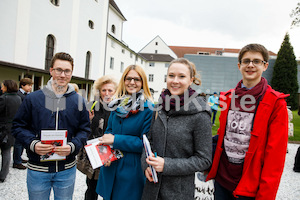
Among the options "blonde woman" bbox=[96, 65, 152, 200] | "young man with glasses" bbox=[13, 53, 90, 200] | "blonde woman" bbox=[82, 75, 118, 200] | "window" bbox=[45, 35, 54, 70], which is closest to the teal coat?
"blonde woman" bbox=[96, 65, 152, 200]

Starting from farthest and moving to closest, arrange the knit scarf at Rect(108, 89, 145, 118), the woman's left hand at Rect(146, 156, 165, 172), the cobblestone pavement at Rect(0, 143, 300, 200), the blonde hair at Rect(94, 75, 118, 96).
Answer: the cobblestone pavement at Rect(0, 143, 300, 200) < the blonde hair at Rect(94, 75, 118, 96) < the knit scarf at Rect(108, 89, 145, 118) < the woman's left hand at Rect(146, 156, 165, 172)

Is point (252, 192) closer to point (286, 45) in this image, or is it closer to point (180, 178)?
point (180, 178)

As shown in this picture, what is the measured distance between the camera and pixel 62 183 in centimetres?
233

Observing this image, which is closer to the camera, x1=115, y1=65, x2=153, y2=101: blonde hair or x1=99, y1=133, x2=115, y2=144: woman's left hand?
x1=99, y1=133, x2=115, y2=144: woman's left hand

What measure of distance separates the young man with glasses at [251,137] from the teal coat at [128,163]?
79 cm

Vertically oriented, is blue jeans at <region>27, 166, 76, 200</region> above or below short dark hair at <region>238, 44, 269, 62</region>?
below

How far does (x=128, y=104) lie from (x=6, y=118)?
3940 mm

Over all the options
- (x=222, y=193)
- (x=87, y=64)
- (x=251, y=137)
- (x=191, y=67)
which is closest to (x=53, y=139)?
(x=191, y=67)

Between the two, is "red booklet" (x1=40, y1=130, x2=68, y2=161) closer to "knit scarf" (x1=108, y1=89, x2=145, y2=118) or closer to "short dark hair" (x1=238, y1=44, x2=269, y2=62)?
"knit scarf" (x1=108, y1=89, x2=145, y2=118)

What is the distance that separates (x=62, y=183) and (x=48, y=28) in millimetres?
18112

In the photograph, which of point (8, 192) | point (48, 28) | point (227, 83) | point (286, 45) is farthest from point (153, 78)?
point (8, 192)

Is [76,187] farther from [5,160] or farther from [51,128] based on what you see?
[51,128]

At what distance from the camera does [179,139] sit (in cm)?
180

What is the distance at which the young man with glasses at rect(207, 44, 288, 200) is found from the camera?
1.73 meters
